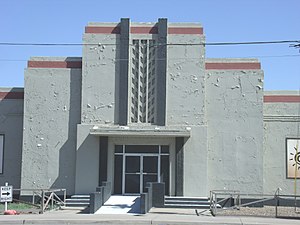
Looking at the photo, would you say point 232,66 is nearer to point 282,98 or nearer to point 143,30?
point 282,98

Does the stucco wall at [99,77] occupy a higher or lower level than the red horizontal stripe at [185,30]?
lower

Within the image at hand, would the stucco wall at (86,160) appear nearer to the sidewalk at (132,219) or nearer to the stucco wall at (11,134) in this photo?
the stucco wall at (11,134)

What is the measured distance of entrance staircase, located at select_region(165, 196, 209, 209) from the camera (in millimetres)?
25234

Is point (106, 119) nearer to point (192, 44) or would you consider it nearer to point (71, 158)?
point (71, 158)

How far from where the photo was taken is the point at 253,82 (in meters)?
27.4

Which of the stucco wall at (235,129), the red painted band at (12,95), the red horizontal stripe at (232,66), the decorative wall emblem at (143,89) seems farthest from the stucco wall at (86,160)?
the red horizontal stripe at (232,66)

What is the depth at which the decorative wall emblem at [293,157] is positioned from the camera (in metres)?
28.1

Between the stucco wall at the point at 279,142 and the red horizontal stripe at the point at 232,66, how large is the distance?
8.85ft

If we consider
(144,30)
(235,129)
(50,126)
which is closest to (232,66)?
(235,129)

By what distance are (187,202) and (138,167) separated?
11.6 feet

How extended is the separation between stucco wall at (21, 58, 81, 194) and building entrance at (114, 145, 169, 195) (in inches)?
94.1

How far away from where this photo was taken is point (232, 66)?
91.0 ft

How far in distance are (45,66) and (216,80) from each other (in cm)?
887

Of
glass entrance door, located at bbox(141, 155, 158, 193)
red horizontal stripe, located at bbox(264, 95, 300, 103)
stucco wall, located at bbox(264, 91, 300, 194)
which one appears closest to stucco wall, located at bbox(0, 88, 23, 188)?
glass entrance door, located at bbox(141, 155, 158, 193)
